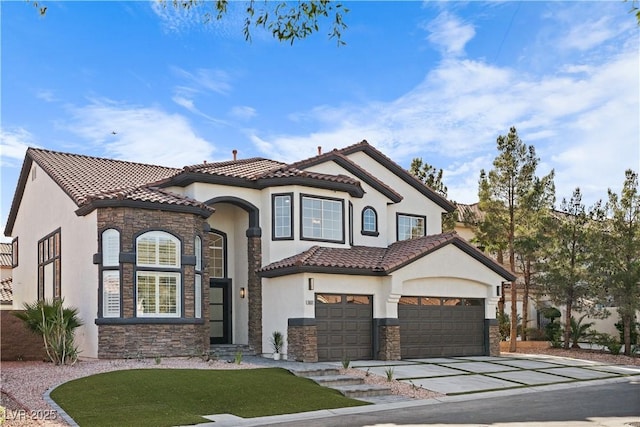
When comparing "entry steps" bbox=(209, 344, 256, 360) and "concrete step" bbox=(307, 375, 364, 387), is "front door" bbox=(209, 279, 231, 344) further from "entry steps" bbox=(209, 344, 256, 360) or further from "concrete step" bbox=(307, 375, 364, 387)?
"concrete step" bbox=(307, 375, 364, 387)

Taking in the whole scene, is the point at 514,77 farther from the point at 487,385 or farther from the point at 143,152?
the point at 143,152

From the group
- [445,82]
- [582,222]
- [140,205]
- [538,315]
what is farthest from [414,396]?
[538,315]

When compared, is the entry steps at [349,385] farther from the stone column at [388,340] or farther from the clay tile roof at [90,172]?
the clay tile roof at [90,172]

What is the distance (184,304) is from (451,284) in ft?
31.7

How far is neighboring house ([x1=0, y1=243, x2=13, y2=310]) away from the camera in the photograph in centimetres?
3300

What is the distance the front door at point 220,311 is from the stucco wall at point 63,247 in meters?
4.85

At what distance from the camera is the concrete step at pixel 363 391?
16.7 meters

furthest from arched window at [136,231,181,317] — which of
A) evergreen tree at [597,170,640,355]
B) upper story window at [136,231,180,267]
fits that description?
evergreen tree at [597,170,640,355]

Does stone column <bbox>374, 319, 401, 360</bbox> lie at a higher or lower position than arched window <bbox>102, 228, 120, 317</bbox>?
lower

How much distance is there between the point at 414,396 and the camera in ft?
54.4

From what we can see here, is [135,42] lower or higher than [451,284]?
higher

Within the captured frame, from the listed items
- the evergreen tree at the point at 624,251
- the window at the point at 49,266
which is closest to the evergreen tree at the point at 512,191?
the evergreen tree at the point at 624,251

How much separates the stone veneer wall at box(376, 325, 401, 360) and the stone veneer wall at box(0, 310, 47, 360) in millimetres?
10755

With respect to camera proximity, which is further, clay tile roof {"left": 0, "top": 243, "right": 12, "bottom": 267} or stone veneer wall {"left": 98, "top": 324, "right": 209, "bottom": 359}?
clay tile roof {"left": 0, "top": 243, "right": 12, "bottom": 267}
